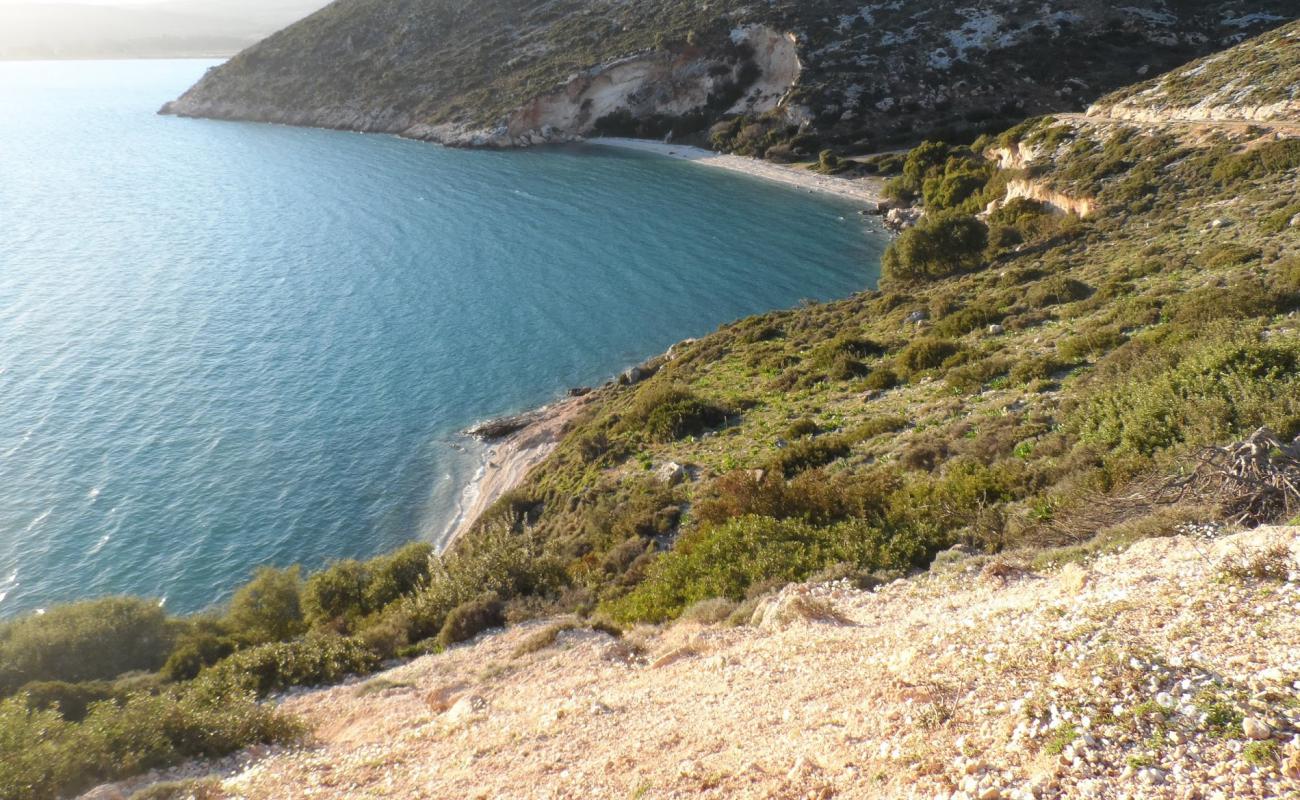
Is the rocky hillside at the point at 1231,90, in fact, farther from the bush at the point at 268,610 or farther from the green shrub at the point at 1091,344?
the bush at the point at 268,610

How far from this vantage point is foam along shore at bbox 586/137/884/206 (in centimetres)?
7456

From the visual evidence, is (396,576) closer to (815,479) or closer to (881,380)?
(815,479)

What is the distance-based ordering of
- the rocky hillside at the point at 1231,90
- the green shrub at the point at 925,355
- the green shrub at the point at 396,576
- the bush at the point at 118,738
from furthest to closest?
the rocky hillside at the point at 1231,90 → the green shrub at the point at 925,355 → the green shrub at the point at 396,576 → the bush at the point at 118,738

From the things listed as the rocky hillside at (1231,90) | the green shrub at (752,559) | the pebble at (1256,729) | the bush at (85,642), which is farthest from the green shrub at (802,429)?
the rocky hillside at (1231,90)

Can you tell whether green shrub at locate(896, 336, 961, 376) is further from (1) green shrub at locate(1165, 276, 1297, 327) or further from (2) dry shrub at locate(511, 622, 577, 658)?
(2) dry shrub at locate(511, 622, 577, 658)

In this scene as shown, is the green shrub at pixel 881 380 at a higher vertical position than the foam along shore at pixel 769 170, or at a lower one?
lower

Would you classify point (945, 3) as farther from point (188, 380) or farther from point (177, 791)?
point (177, 791)

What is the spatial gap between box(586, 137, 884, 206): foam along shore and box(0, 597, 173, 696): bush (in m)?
67.8

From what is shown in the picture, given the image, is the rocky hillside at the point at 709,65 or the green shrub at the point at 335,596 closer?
the green shrub at the point at 335,596

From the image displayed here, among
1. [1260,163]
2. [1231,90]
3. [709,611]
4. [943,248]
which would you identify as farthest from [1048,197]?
[709,611]

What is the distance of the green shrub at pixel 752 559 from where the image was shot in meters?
14.5

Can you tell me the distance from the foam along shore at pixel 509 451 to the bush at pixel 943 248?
73.3 feet

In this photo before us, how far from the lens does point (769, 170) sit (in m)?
83.6

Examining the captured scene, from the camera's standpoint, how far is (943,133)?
80.1 meters
